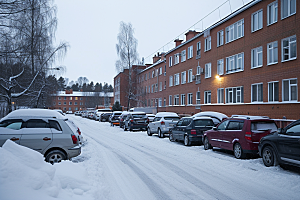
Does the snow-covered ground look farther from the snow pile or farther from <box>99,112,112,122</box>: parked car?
<box>99,112,112,122</box>: parked car

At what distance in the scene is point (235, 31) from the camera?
78.2ft

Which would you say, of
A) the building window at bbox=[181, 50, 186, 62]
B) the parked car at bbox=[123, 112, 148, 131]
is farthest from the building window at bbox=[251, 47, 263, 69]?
the building window at bbox=[181, 50, 186, 62]

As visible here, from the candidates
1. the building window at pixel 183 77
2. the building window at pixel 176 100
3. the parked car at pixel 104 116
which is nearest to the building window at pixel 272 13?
the building window at pixel 183 77

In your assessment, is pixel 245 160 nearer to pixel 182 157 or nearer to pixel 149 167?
pixel 182 157

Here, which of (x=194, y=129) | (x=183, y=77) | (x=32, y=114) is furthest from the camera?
(x=183, y=77)

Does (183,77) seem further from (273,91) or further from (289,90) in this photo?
(289,90)

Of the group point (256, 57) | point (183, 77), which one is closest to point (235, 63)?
point (256, 57)

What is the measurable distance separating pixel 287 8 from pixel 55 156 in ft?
56.0

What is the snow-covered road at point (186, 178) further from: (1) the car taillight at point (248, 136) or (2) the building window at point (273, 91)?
(2) the building window at point (273, 91)

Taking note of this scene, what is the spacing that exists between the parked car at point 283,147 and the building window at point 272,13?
42.9ft

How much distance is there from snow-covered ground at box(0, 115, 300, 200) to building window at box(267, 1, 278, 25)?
41.6 feet

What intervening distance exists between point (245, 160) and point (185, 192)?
4.95 metres

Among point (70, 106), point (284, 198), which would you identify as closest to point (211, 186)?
point (284, 198)

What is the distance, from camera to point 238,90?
23297 millimetres
